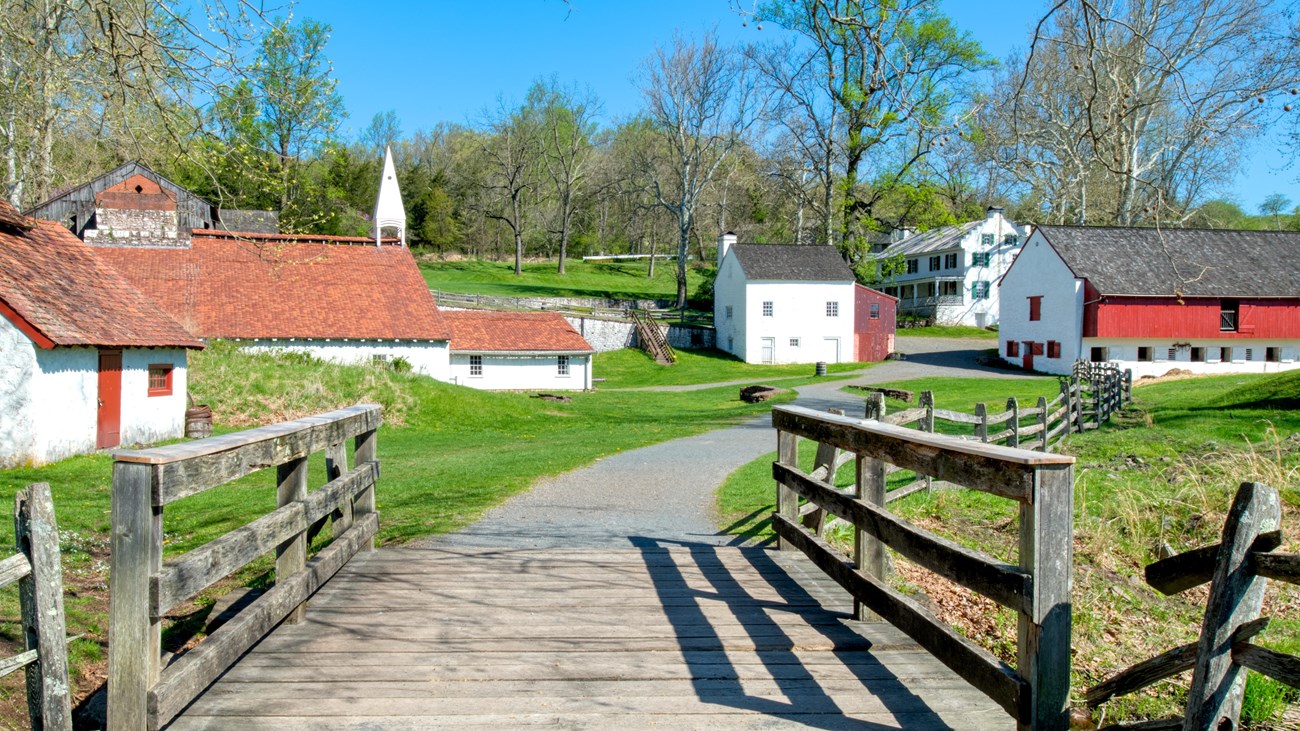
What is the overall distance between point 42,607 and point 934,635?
3.91 metres

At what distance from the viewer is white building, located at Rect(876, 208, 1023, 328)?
213 ft

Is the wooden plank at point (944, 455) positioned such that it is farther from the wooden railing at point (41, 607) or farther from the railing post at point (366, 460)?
the wooden railing at point (41, 607)

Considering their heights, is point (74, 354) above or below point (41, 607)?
above

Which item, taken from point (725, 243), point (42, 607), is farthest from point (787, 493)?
point (725, 243)

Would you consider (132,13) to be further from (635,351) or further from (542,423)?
(635,351)

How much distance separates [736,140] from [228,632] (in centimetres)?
5652

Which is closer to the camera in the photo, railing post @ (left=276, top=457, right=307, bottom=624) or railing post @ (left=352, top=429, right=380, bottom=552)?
railing post @ (left=276, top=457, right=307, bottom=624)

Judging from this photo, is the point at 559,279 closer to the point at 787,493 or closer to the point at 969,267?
the point at 969,267

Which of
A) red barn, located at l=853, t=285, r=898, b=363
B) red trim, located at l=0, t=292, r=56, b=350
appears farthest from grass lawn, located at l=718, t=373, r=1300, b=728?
red barn, located at l=853, t=285, r=898, b=363

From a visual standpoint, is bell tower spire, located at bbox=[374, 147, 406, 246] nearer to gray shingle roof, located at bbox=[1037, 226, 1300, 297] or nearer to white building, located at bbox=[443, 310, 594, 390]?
white building, located at bbox=[443, 310, 594, 390]

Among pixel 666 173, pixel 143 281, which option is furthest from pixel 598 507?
pixel 666 173

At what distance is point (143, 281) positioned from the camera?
3656cm

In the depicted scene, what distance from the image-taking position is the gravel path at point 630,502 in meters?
9.01

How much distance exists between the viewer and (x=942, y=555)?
14.1 ft
